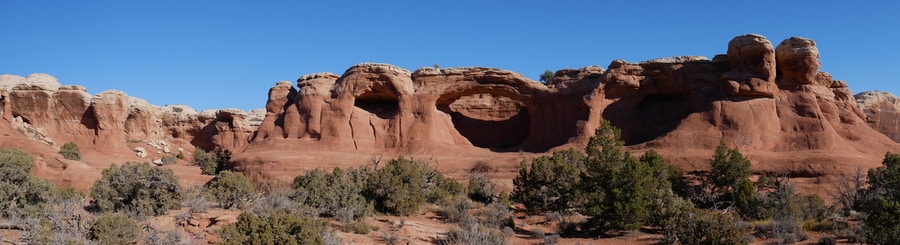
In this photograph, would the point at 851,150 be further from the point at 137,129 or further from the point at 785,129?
the point at 137,129

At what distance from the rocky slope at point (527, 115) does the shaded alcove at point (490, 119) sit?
0.07 meters

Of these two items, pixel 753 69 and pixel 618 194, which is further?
pixel 753 69

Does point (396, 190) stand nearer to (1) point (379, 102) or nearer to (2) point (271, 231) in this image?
(2) point (271, 231)

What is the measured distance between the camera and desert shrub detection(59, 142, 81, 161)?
3712cm

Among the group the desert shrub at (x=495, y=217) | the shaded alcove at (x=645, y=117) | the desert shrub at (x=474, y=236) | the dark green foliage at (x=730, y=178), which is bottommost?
the desert shrub at (x=474, y=236)

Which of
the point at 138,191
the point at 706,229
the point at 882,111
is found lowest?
the point at 706,229

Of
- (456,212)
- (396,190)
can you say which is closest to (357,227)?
(396,190)

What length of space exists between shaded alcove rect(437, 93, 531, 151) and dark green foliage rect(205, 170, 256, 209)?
680 inches

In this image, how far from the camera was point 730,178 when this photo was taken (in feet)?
81.4

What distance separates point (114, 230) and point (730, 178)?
2044 cm

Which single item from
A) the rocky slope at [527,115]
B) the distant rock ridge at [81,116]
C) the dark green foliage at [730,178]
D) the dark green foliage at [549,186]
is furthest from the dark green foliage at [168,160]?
the dark green foliage at [730,178]

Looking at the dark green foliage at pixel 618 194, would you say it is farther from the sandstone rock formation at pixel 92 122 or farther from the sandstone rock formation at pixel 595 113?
the sandstone rock formation at pixel 92 122

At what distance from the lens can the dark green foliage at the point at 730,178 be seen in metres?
23.5

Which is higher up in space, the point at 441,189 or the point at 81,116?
the point at 81,116
